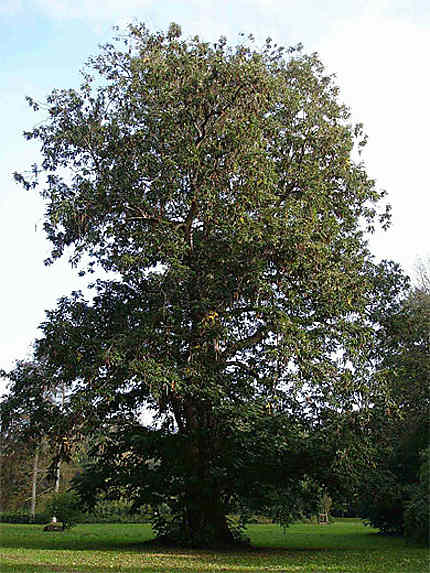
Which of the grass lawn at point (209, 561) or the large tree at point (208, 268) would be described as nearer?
the grass lawn at point (209, 561)

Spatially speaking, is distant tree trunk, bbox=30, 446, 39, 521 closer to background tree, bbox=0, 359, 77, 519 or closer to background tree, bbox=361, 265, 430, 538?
background tree, bbox=0, 359, 77, 519

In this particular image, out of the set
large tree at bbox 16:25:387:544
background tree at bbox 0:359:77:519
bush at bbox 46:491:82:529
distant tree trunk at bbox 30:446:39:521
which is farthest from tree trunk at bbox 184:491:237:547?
distant tree trunk at bbox 30:446:39:521

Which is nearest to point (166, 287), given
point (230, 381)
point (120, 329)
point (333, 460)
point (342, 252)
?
point (120, 329)

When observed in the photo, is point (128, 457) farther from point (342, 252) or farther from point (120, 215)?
point (342, 252)

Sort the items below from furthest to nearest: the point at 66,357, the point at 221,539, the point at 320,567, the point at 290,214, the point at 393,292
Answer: the point at 393,292 < the point at 221,539 < the point at 66,357 < the point at 290,214 < the point at 320,567

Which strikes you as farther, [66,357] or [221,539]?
[221,539]

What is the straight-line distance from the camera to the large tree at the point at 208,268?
18.3 metres

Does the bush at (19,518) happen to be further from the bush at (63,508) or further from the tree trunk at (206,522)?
the tree trunk at (206,522)

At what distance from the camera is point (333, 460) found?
20.4 m

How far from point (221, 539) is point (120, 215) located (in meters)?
10.3

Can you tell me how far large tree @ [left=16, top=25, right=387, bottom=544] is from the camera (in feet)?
60.0

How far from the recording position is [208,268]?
1925 centimetres

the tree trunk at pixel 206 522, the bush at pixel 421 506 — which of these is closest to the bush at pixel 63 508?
the tree trunk at pixel 206 522

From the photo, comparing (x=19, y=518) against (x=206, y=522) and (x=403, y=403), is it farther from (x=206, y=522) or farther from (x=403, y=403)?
(x=403, y=403)
